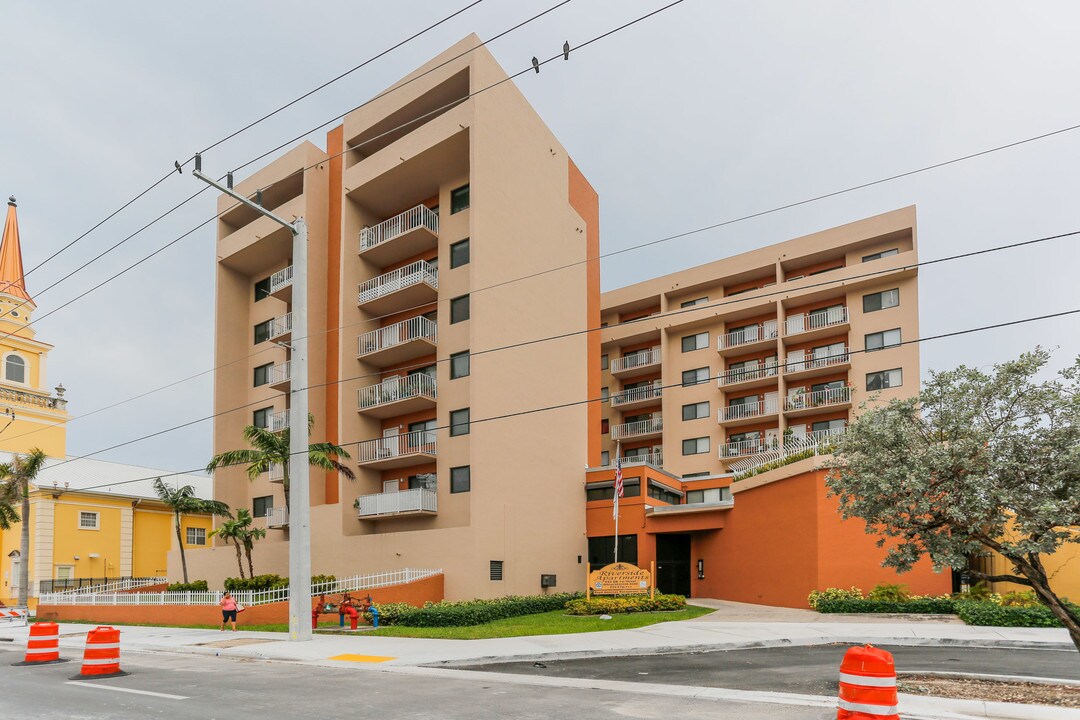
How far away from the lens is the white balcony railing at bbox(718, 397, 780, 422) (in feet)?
151

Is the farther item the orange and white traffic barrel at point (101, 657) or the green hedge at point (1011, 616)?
the green hedge at point (1011, 616)

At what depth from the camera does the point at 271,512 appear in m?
36.8

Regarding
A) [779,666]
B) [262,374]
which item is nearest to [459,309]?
[262,374]

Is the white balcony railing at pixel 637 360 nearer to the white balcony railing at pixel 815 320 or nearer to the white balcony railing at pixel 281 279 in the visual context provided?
the white balcony railing at pixel 815 320

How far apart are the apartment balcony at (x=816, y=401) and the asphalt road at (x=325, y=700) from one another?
32.8m

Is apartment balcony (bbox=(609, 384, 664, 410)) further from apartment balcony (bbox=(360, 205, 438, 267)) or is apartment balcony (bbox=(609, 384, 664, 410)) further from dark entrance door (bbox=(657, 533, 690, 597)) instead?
apartment balcony (bbox=(360, 205, 438, 267))

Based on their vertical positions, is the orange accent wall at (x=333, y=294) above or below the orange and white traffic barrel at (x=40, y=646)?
above

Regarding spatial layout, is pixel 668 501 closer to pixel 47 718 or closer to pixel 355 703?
pixel 355 703

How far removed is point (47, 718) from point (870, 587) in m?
24.1

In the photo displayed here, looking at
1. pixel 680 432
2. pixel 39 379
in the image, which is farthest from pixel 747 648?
pixel 39 379

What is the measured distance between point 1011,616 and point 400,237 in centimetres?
2499

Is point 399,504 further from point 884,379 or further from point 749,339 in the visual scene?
point 884,379

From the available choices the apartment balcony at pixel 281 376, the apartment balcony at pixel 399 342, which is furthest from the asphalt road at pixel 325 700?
the apartment balcony at pixel 281 376

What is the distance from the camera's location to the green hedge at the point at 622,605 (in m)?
27.1
